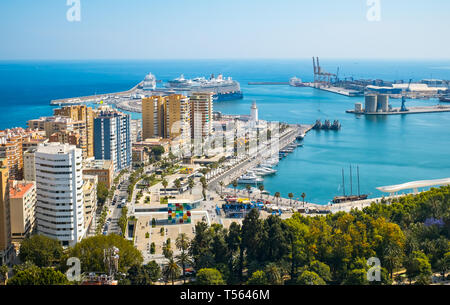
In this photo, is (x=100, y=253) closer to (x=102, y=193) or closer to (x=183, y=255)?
(x=183, y=255)

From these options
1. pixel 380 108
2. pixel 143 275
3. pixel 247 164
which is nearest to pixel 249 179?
pixel 247 164

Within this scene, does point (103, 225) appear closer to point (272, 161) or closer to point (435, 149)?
point (272, 161)

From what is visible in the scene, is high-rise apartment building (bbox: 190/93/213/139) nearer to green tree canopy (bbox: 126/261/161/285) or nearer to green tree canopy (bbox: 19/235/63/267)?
green tree canopy (bbox: 19/235/63/267)

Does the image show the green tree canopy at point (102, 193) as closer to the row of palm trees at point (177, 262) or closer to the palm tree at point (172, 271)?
the row of palm trees at point (177, 262)

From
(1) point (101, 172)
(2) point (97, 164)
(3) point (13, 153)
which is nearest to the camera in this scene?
(3) point (13, 153)

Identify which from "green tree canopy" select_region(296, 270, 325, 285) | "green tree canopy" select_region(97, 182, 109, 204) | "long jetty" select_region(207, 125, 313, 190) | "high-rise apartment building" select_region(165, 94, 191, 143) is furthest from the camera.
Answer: "high-rise apartment building" select_region(165, 94, 191, 143)

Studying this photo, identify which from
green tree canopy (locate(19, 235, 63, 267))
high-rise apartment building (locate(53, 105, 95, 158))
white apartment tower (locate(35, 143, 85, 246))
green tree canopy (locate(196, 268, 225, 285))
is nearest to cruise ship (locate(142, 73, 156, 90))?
high-rise apartment building (locate(53, 105, 95, 158))

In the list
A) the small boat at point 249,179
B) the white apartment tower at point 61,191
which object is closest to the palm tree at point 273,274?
the white apartment tower at point 61,191
